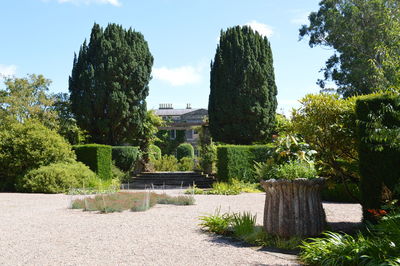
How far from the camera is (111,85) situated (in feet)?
63.7

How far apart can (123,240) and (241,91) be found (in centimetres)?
1460

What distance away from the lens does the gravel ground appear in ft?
15.5

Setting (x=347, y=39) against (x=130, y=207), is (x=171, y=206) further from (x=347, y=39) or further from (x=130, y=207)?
(x=347, y=39)

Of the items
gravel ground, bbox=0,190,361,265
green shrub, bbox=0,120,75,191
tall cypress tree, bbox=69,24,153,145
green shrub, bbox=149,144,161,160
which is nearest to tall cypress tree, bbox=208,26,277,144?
tall cypress tree, bbox=69,24,153,145

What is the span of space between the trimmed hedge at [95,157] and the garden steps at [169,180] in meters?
1.96

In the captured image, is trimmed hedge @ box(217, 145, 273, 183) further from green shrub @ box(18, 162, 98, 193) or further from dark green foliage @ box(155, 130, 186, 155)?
dark green foliage @ box(155, 130, 186, 155)

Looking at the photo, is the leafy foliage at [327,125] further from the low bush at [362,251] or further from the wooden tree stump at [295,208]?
the low bush at [362,251]

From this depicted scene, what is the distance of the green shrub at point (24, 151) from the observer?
1490 cm

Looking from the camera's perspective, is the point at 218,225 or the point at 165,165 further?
the point at 165,165

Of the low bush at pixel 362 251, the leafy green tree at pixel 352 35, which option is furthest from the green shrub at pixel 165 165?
the low bush at pixel 362 251

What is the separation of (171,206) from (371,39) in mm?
17793

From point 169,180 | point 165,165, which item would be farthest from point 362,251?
point 165,165

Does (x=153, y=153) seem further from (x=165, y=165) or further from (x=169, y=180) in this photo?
(x=169, y=180)

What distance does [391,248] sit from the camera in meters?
3.83
